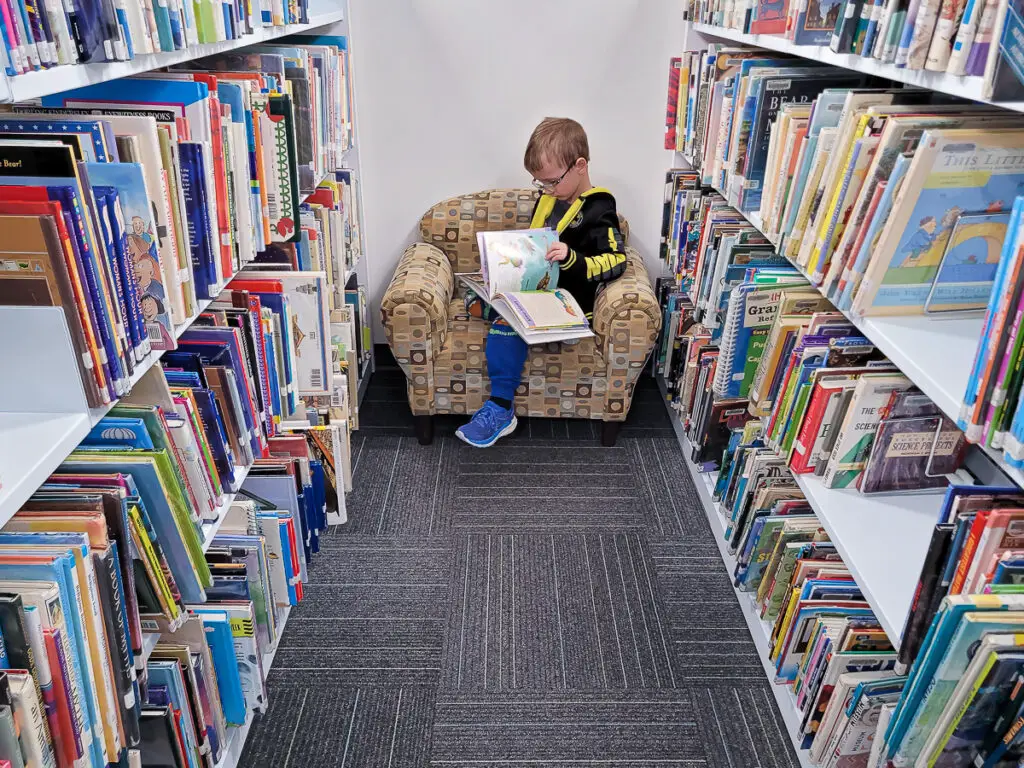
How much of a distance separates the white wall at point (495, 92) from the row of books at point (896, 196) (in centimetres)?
146

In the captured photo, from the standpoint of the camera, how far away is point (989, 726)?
107cm

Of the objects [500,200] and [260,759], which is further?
[500,200]

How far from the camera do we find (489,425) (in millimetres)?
2945

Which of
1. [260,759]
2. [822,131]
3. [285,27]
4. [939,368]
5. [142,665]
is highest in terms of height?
[285,27]

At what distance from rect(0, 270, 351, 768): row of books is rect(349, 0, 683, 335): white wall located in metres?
1.60

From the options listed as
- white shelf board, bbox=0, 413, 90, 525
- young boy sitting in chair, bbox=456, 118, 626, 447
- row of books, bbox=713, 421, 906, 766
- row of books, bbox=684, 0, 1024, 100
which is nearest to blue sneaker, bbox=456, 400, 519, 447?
young boy sitting in chair, bbox=456, 118, 626, 447

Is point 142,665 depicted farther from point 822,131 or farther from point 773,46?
point 773,46

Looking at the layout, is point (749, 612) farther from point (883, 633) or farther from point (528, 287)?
point (528, 287)

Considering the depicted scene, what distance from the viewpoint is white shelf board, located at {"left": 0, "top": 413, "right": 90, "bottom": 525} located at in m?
0.89

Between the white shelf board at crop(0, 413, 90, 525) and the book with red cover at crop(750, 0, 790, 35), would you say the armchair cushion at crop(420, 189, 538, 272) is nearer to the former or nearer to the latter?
the book with red cover at crop(750, 0, 790, 35)

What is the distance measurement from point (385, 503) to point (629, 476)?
884 millimetres

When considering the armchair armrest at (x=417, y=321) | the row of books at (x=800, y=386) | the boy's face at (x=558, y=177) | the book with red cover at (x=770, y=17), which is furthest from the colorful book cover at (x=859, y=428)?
the boy's face at (x=558, y=177)

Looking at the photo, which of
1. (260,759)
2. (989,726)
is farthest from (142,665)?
(989,726)

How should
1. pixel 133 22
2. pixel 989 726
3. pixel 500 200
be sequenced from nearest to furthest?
pixel 989 726, pixel 133 22, pixel 500 200
